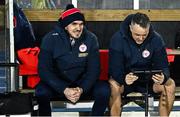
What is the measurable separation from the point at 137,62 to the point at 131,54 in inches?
3.5

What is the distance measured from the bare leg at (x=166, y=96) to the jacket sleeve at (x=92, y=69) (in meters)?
0.53

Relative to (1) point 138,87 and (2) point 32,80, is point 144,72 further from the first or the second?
(2) point 32,80

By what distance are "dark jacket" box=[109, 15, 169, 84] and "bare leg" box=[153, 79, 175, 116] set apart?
3.4 inches

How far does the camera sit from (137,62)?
164 inches

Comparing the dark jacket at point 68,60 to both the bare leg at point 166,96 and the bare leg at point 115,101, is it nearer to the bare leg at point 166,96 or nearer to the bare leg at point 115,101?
the bare leg at point 115,101

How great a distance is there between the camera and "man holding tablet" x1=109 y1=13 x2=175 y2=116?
399 cm

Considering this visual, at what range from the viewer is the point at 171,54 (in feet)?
15.5

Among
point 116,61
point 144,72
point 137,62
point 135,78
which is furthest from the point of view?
point 137,62

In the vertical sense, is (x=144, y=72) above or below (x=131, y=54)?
below

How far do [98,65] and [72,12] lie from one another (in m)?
0.51

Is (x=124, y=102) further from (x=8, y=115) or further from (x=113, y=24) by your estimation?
(x=113, y=24)

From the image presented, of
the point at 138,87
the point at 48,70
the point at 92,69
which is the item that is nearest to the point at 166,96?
the point at 138,87

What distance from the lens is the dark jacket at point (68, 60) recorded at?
4.10 m

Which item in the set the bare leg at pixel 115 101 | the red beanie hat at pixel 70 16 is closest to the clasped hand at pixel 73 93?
the bare leg at pixel 115 101
